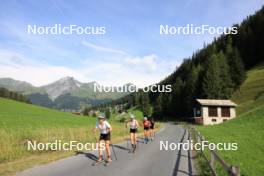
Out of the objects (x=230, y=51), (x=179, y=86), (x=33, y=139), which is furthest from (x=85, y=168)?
(x=179, y=86)

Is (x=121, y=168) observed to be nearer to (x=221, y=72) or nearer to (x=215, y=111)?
(x=215, y=111)

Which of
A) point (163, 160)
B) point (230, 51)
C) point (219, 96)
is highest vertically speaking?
point (230, 51)

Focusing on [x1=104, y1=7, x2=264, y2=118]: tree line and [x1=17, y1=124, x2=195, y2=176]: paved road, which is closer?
[x1=17, y1=124, x2=195, y2=176]: paved road

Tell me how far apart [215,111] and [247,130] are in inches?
1551

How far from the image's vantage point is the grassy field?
16089mm

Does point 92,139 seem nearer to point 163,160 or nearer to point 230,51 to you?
point 163,160

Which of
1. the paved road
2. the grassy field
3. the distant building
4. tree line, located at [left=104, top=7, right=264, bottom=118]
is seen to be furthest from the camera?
tree line, located at [left=104, top=7, right=264, bottom=118]

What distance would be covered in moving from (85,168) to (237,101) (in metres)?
80.3

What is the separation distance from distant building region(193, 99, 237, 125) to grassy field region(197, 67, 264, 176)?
7.71 feet

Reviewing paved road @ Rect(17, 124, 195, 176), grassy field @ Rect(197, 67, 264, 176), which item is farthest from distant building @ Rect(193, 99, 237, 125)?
paved road @ Rect(17, 124, 195, 176)

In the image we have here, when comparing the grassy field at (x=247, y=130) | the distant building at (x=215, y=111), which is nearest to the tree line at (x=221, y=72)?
the grassy field at (x=247, y=130)

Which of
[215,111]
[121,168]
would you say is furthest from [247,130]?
[215,111]

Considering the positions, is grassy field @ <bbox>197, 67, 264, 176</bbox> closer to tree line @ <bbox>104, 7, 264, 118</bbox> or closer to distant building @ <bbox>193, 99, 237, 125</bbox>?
distant building @ <bbox>193, 99, 237, 125</bbox>

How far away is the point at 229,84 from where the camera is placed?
9356 centimetres
